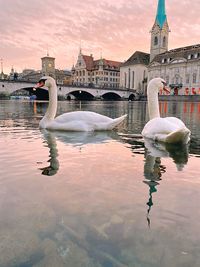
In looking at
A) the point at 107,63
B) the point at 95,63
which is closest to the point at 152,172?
the point at 107,63

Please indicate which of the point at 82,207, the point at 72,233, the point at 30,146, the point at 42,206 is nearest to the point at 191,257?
the point at 72,233

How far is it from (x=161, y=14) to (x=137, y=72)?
2087 centimetres

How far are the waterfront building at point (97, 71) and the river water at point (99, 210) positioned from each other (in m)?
102

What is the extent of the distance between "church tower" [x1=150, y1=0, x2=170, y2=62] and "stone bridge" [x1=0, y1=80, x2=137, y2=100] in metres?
19.4

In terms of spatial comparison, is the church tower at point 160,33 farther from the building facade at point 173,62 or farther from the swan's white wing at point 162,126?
the swan's white wing at point 162,126

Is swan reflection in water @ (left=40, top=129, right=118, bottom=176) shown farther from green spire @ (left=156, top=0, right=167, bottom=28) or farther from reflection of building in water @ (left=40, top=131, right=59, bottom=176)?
green spire @ (left=156, top=0, right=167, bottom=28)

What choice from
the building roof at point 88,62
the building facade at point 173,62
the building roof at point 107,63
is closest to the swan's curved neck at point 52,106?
the building facade at point 173,62

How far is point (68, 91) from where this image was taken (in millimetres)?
61125

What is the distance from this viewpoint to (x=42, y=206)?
103 inches

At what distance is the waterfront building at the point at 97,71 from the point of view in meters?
106

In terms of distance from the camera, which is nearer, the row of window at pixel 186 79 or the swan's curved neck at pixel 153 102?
the swan's curved neck at pixel 153 102

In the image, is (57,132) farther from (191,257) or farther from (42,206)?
(191,257)

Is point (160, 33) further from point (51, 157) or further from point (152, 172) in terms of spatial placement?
point (152, 172)

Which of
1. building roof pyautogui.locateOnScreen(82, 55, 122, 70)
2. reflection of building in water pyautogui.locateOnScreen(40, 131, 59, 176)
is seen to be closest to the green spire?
building roof pyautogui.locateOnScreen(82, 55, 122, 70)
